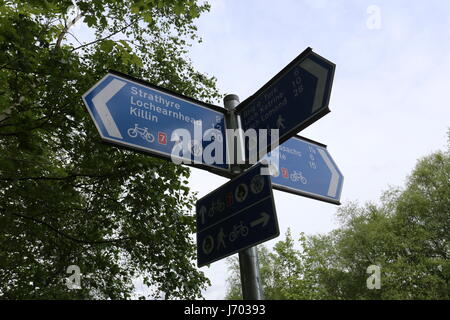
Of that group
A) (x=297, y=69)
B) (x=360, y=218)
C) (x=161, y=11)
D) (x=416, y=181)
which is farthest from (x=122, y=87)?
(x=360, y=218)

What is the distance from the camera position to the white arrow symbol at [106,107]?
89.1 inches

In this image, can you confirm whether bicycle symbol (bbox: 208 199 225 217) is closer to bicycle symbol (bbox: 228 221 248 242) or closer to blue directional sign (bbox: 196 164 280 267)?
blue directional sign (bbox: 196 164 280 267)

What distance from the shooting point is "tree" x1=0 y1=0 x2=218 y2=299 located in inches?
209

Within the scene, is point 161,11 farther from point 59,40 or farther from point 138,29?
point 59,40

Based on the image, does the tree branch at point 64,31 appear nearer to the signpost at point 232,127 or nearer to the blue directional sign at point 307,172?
the signpost at point 232,127

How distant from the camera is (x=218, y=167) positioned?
250 centimetres

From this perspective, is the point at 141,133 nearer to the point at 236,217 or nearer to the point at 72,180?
the point at 236,217

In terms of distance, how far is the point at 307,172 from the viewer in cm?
291

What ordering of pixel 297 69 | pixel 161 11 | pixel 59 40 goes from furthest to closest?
1. pixel 161 11
2. pixel 59 40
3. pixel 297 69

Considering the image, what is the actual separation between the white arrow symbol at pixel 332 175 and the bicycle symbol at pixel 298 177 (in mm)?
249

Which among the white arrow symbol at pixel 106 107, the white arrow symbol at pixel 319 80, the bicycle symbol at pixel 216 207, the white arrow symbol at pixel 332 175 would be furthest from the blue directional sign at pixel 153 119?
the white arrow symbol at pixel 332 175

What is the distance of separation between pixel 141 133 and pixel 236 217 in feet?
2.72

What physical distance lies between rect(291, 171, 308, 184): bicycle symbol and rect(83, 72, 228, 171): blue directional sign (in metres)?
0.60

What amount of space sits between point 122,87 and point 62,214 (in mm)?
5197
